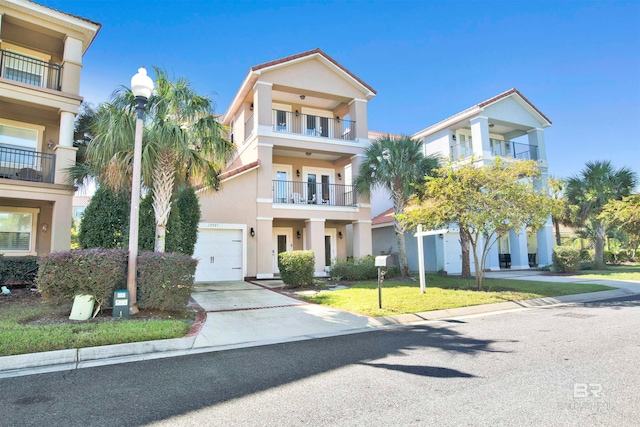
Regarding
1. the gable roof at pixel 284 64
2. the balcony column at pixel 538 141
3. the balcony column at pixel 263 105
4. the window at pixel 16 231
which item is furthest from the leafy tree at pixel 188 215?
the balcony column at pixel 538 141

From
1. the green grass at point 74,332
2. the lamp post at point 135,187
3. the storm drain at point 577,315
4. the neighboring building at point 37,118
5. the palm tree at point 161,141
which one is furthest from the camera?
the neighboring building at point 37,118

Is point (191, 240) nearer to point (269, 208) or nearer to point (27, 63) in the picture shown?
point (269, 208)

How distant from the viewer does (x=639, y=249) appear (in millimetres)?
28547

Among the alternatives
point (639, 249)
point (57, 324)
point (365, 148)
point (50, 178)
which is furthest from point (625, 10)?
point (639, 249)

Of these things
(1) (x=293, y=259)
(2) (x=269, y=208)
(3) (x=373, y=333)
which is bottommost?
(3) (x=373, y=333)

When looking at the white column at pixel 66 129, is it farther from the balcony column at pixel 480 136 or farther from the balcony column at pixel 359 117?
the balcony column at pixel 480 136

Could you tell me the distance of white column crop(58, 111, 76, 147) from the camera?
1333cm

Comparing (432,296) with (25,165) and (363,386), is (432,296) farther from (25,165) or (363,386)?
(25,165)

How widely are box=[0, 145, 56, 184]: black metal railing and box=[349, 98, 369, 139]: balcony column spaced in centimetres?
1359

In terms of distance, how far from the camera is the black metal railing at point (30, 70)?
13.8 meters

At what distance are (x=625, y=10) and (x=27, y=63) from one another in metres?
22.1

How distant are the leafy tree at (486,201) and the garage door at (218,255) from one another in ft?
26.2

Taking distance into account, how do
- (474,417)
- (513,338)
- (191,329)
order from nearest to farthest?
(474,417), (513,338), (191,329)

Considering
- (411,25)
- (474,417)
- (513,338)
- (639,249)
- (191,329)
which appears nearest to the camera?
(474,417)
